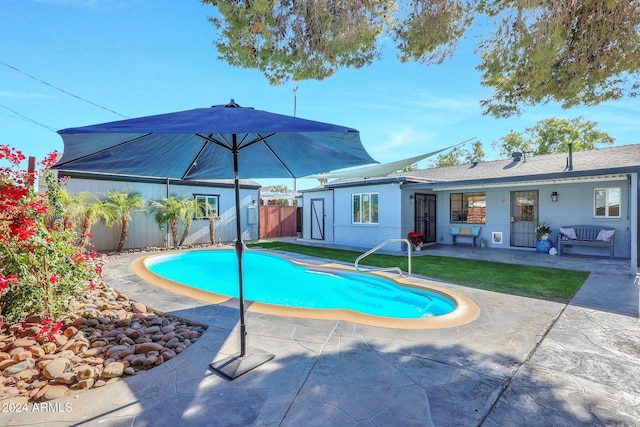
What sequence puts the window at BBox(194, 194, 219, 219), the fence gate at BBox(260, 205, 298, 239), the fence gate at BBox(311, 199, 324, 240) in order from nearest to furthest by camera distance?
the window at BBox(194, 194, 219, 219), the fence gate at BBox(311, 199, 324, 240), the fence gate at BBox(260, 205, 298, 239)

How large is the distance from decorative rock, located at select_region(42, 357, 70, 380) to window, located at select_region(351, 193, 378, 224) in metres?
11.8

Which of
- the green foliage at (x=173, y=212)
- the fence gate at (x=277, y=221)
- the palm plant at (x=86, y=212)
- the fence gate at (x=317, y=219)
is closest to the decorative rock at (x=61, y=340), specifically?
the palm plant at (x=86, y=212)

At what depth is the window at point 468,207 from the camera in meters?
13.5

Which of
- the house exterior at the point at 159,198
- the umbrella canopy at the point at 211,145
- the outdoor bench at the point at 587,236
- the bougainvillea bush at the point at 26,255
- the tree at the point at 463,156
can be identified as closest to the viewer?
the umbrella canopy at the point at 211,145

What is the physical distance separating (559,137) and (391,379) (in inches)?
1360

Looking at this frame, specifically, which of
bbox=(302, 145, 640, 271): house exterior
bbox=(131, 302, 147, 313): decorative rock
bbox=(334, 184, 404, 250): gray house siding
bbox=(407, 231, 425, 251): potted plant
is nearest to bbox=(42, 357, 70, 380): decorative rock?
bbox=(131, 302, 147, 313): decorative rock

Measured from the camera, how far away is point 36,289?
3611 mm

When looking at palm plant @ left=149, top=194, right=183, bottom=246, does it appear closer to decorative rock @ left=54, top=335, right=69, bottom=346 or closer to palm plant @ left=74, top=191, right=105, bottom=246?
palm plant @ left=74, top=191, right=105, bottom=246

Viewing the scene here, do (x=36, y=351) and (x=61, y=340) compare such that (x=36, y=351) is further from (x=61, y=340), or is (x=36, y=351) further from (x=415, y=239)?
(x=415, y=239)

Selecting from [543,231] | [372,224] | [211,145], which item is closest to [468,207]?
[543,231]

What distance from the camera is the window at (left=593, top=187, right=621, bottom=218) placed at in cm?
1030

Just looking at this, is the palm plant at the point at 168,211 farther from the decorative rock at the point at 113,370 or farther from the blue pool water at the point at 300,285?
the decorative rock at the point at 113,370

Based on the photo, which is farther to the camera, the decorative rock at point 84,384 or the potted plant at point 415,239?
the potted plant at point 415,239

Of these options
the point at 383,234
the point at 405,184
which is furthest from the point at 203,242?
the point at 405,184
